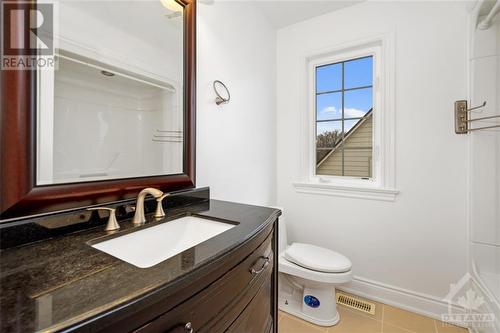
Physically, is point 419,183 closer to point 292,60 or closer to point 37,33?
point 292,60

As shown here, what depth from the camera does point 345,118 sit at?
6.63 ft

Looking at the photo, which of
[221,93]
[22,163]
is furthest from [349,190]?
[22,163]

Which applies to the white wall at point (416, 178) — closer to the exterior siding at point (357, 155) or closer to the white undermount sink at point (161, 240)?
the exterior siding at point (357, 155)

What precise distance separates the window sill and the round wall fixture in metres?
1.08

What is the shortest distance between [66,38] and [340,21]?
1.99 metres

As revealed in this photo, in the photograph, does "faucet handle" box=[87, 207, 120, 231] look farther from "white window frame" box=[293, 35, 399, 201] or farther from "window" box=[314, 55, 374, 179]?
"window" box=[314, 55, 374, 179]

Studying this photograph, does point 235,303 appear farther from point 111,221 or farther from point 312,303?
point 312,303

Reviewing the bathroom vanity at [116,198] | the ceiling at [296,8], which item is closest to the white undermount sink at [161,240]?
the bathroom vanity at [116,198]

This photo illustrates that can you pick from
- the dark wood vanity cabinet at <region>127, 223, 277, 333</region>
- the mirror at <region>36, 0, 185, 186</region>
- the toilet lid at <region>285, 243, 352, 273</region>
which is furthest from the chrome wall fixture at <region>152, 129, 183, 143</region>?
the toilet lid at <region>285, 243, 352, 273</region>

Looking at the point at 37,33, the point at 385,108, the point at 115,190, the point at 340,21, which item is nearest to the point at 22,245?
the point at 115,190

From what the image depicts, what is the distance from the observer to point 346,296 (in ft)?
6.03

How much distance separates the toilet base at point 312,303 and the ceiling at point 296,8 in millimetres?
2173

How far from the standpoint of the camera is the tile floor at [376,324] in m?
1.49

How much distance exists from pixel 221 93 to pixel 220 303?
122 centimetres
